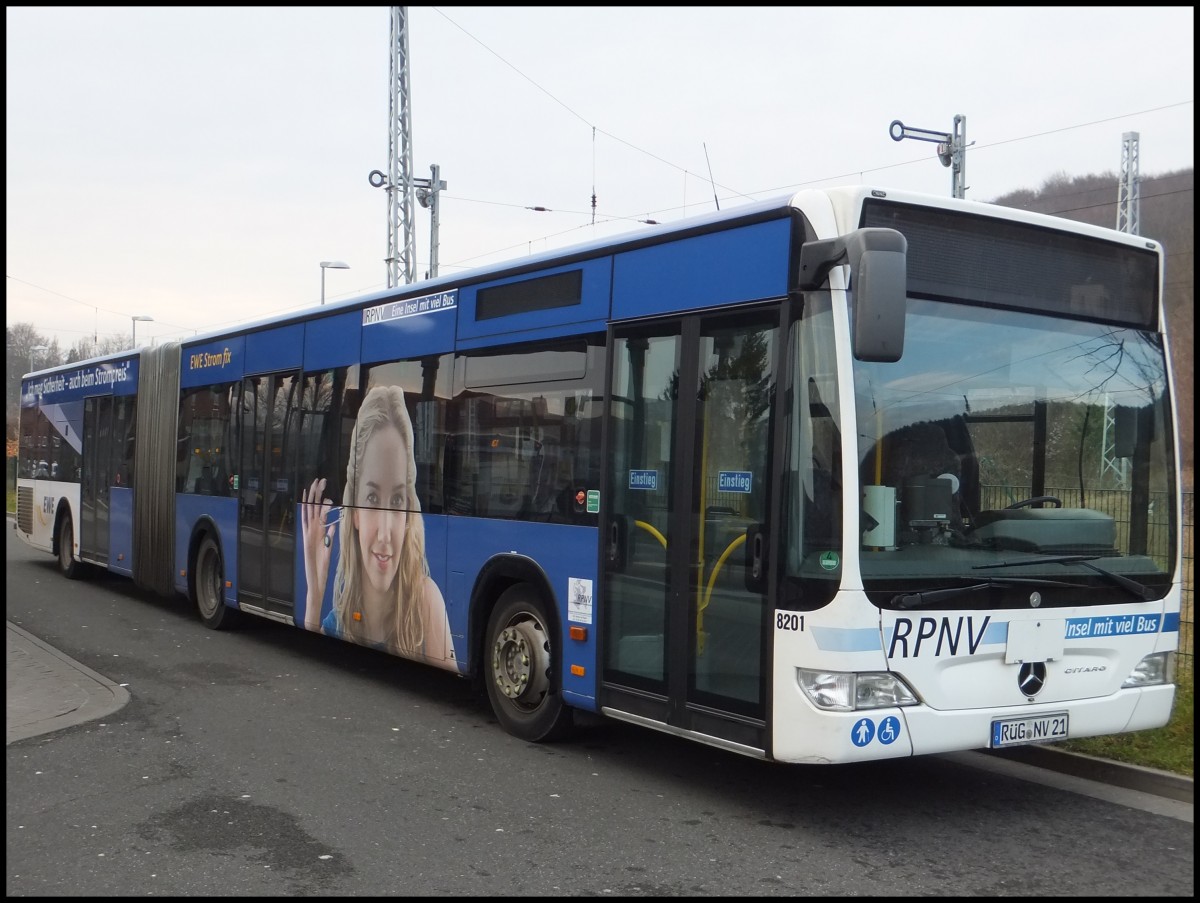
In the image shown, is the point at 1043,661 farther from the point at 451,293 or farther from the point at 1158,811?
the point at 451,293

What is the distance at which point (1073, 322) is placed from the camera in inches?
255

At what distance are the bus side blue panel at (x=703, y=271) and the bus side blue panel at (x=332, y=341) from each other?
148 inches

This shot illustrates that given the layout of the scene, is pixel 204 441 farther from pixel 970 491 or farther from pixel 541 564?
pixel 970 491

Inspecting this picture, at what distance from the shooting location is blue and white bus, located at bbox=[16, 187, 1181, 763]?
5766 mm

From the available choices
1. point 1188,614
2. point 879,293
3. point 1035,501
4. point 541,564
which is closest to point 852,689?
point 1035,501

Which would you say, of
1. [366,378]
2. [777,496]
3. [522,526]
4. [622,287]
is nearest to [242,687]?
[366,378]

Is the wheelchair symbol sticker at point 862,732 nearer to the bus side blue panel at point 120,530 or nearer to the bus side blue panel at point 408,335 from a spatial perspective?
the bus side blue panel at point 408,335

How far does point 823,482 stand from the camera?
579cm

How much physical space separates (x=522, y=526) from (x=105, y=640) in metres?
6.54

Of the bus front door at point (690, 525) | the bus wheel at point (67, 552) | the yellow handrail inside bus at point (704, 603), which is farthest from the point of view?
the bus wheel at point (67, 552)

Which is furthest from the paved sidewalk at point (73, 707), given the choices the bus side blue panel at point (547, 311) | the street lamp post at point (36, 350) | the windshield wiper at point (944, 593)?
the street lamp post at point (36, 350)

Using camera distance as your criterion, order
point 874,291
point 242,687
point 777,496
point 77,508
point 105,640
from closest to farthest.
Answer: point 874,291, point 777,496, point 242,687, point 105,640, point 77,508

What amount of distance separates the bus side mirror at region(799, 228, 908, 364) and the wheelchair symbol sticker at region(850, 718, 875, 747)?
1.63m

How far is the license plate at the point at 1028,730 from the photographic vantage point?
5953 mm
